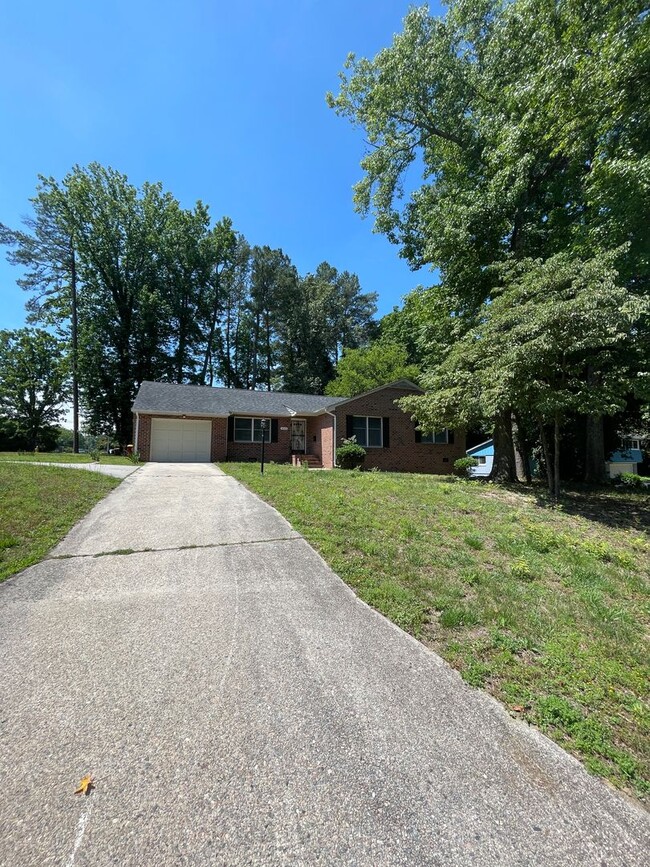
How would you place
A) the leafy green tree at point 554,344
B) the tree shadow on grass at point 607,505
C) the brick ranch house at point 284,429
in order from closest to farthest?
1. the tree shadow on grass at point 607,505
2. the leafy green tree at point 554,344
3. the brick ranch house at point 284,429

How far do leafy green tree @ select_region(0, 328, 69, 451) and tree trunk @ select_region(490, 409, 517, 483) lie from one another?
30.1m

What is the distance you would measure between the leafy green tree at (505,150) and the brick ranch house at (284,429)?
355 cm

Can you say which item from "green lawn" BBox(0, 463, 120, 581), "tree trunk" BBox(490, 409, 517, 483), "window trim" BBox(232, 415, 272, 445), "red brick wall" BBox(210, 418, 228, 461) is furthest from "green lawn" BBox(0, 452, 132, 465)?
"tree trunk" BBox(490, 409, 517, 483)

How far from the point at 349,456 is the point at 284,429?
5.00 m

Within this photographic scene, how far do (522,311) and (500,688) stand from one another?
321 inches

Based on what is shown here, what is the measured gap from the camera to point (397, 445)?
1728 cm

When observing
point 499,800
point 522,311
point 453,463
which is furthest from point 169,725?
point 453,463

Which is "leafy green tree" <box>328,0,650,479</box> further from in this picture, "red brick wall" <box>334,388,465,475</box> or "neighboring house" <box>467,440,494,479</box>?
"neighboring house" <box>467,440,494,479</box>

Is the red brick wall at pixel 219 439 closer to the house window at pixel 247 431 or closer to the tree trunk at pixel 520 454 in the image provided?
the house window at pixel 247 431

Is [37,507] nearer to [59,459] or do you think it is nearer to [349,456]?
[349,456]

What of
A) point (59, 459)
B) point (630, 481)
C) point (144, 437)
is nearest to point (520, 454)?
point (630, 481)

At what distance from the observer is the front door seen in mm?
20109

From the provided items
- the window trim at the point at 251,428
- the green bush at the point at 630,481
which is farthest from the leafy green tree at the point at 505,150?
the window trim at the point at 251,428

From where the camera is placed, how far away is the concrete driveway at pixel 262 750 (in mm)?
1481
